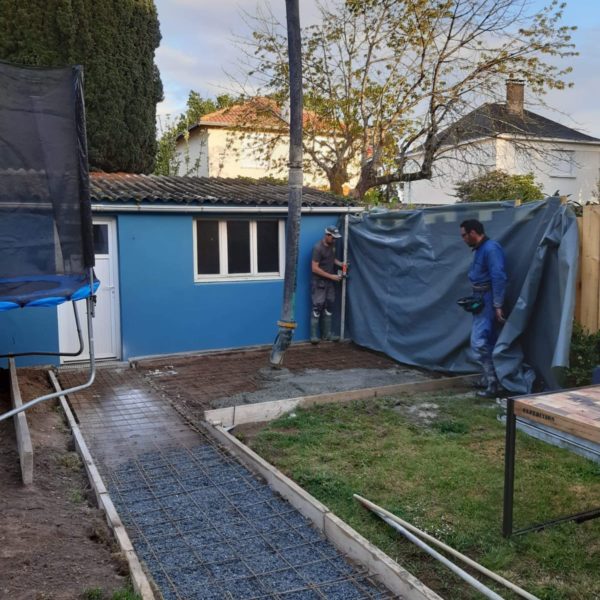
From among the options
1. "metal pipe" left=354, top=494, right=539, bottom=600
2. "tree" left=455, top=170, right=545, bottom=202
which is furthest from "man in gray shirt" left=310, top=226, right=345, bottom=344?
"tree" left=455, top=170, right=545, bottom=202

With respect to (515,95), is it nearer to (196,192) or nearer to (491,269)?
(196,192)

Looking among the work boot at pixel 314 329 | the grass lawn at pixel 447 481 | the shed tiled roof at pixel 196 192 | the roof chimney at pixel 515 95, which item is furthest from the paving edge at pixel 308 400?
the roof chimney at pixel 515 95

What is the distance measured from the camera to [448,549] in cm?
362

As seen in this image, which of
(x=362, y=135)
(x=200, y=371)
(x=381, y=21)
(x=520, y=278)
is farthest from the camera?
(x=362, y=135)

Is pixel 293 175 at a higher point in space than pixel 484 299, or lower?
higher

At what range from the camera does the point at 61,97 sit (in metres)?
4.66

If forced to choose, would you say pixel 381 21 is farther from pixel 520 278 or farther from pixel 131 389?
pixel 131 389

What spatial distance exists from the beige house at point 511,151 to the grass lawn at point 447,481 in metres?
12.5

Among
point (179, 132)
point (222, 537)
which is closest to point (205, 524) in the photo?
point (222, 537)

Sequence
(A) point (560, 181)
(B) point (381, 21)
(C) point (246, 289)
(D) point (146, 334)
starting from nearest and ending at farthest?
(D) point (146, 334), (C) point (246, 289), (B) point (381, 21), (A) point (560, 181)

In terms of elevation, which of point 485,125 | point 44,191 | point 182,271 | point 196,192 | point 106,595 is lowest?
point 106,595

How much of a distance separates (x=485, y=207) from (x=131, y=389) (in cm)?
536

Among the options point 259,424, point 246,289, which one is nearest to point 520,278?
point 259,424

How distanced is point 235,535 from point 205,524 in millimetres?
289
